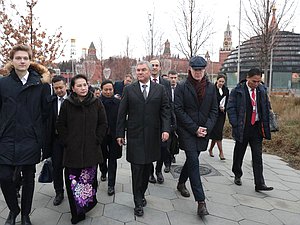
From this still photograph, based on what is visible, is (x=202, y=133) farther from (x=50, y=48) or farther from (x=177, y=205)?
(x=50, y=48)

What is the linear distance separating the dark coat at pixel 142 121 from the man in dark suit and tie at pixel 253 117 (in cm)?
151

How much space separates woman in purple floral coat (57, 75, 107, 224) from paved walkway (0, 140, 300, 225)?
1.03ft

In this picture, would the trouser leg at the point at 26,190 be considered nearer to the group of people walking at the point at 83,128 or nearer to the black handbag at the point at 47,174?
the group of people walking at the point at 83,128

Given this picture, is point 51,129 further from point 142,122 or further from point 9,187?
point 142,122

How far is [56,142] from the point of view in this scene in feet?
12.8

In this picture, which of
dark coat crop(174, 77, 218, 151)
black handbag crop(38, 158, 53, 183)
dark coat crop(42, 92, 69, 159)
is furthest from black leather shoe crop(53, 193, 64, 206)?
dark coat crop(174, 77, 218, 151)

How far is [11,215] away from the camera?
3311 mm

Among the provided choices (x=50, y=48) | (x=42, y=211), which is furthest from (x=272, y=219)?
(x=50, y=48)

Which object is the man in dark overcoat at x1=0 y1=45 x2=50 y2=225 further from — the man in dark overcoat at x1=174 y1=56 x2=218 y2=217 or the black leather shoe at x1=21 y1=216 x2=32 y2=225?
the man in dark overcoat at x1=174 y1=56 x2=218 y2=217

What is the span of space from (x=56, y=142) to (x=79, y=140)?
2.17ft

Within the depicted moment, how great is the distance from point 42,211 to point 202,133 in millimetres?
2371

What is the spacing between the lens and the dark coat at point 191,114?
3814 mm

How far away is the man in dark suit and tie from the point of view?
4.55m

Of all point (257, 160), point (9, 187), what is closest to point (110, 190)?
point (9, 187)
